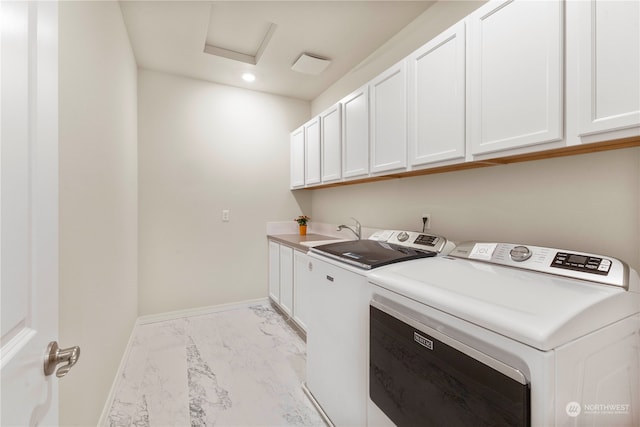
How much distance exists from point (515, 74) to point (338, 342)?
1495mm

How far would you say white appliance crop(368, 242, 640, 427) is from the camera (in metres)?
0.66

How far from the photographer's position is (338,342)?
56.2 inches

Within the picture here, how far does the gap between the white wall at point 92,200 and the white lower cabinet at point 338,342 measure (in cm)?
112

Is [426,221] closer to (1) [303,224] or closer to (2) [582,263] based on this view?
(2) [582,263]

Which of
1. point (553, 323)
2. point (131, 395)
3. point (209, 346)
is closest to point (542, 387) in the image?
point (553, 323)

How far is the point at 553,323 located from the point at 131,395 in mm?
2282

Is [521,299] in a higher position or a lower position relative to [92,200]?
lower

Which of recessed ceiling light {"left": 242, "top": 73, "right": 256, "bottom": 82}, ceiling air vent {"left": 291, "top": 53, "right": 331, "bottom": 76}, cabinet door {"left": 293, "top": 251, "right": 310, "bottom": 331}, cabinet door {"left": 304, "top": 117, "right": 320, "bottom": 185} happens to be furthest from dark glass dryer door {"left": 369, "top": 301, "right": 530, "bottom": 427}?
recessed ceiling light {"left": 242, "top": 73, "right": 256, "bottom": 82}

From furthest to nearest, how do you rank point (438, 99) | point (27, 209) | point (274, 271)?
point (274, 271) → point (438, 99) → point (27, 209)

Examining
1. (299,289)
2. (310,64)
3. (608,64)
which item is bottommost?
(299,289)

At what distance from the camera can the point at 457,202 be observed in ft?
5.69

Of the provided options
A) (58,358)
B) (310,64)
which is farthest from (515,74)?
(310,64)

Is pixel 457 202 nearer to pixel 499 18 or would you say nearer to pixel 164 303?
pixel 499 18

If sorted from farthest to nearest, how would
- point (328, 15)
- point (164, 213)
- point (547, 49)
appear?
1. point (164, 213)
2. point (328, 15)
3. point (547, 49)
